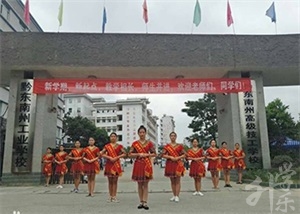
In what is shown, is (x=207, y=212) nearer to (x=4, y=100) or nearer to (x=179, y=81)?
(x=179, y=81)

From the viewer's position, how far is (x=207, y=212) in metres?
4.90

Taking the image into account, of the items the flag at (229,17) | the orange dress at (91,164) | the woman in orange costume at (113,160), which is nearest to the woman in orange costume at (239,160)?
the orange dress at (91,164)

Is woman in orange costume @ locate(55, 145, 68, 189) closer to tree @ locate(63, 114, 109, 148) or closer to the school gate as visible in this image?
the school gate

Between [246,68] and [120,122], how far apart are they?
54.4 m

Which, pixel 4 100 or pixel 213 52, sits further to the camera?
pixel 4 100

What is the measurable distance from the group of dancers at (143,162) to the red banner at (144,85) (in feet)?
6.78

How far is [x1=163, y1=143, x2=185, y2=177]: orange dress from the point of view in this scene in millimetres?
5938

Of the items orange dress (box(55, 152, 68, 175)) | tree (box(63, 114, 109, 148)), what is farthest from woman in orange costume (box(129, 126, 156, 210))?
tree (box(63, 114, 109, 148))

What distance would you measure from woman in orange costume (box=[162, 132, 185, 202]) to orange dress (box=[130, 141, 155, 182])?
576 millimetres

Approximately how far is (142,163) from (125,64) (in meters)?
5.49

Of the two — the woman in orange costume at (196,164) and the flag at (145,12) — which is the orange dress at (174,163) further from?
the flag at (145,12)

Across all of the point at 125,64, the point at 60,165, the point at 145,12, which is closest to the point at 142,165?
the point at 60,165

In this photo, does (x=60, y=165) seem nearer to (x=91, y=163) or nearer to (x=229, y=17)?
(x=91, y=163)

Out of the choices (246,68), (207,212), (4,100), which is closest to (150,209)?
(207,212)
